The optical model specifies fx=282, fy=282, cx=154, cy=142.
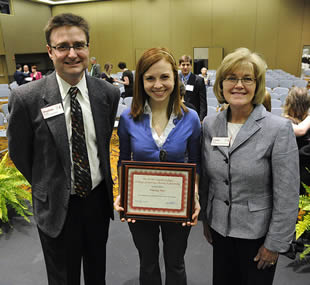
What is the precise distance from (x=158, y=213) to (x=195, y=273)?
1234 mm

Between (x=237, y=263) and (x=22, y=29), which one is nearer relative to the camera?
(x=237, y=263)

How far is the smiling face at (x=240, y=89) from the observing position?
1431 millimetres

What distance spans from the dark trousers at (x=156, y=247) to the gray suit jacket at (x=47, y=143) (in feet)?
1.31

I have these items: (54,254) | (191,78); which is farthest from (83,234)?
(191,78)

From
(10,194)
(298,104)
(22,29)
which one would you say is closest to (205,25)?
(22,29)

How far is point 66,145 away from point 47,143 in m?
0.10

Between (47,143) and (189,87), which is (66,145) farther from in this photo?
(189,87)

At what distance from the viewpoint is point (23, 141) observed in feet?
5.21

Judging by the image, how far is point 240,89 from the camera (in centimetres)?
145

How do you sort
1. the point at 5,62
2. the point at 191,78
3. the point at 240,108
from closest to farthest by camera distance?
the point at 240,108, the point at 191,78, the point at 5,62

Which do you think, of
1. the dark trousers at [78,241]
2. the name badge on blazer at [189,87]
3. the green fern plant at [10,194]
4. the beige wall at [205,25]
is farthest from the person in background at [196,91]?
the beige wall at [205,25]

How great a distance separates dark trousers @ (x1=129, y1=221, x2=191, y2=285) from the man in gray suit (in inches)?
11.0

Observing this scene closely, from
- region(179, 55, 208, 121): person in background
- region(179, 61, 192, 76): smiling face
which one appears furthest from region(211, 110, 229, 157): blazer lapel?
region(179, 61, 192, 76): smiling face

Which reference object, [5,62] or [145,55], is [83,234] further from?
[5,62]
